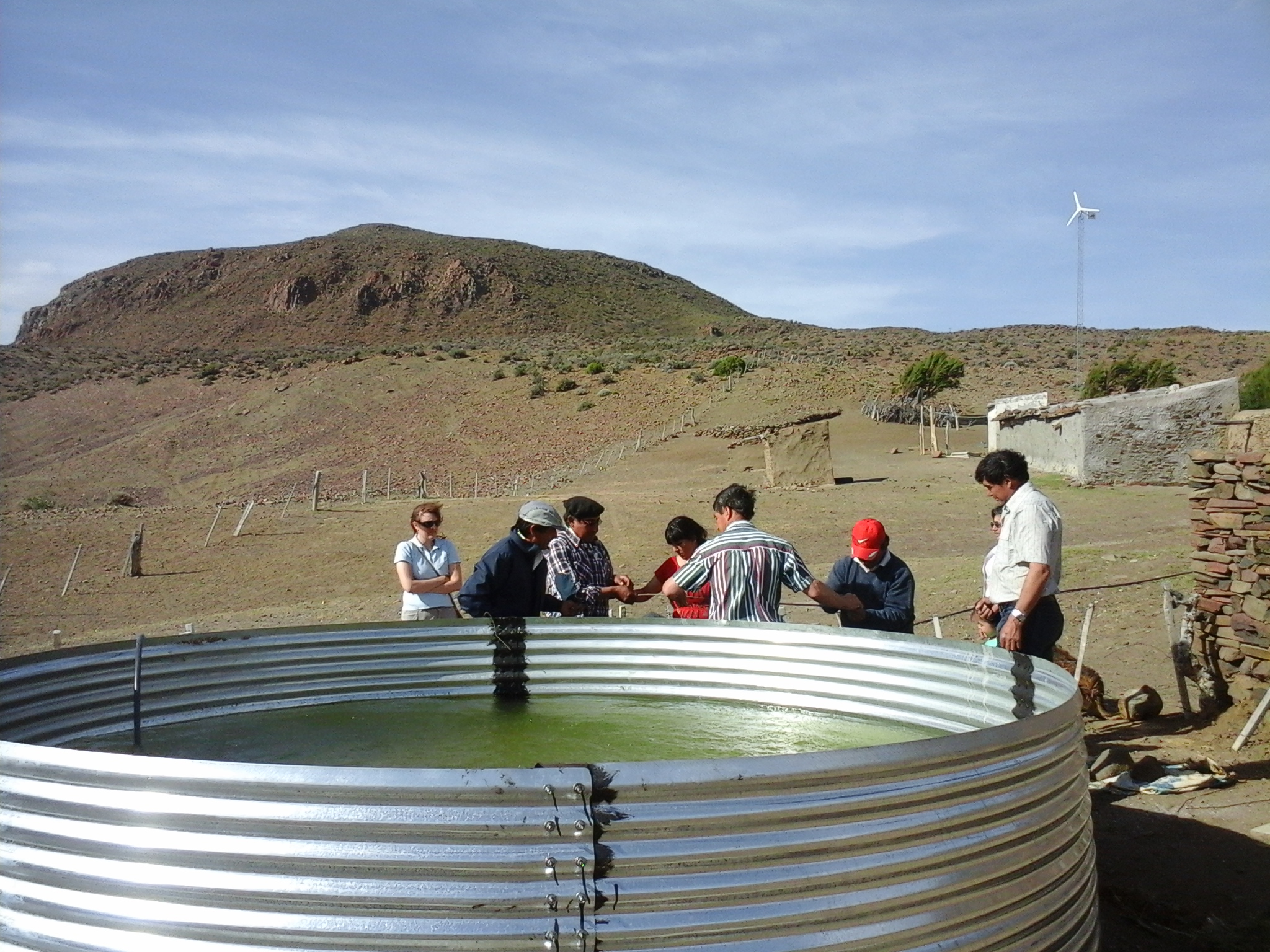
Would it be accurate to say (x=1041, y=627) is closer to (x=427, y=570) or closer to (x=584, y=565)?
(x=584, y=565)

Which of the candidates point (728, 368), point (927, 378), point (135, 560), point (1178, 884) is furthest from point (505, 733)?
point (728, 368)

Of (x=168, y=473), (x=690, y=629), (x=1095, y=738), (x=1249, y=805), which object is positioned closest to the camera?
(x=690, y=629)

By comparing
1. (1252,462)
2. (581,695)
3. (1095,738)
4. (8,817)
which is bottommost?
(1095,738)

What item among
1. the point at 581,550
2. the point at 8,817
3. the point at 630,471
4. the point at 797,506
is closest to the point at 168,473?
the point at 630,471

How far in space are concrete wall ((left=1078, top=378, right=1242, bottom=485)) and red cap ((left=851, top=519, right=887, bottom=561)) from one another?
17.8 m

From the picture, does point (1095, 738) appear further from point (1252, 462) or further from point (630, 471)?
point (630, 471)

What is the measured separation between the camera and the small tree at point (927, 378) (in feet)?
129

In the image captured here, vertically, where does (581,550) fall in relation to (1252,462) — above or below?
below

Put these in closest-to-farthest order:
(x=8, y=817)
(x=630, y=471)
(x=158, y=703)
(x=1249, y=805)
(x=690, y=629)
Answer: (x=8, y=817)
(x=158, y=703)
(x=690, y=629)
(x=1249, y=805)
(x=630, y=471)

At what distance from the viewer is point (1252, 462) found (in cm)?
705

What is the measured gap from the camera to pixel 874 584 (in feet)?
17.3

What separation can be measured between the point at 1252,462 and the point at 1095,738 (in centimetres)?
202

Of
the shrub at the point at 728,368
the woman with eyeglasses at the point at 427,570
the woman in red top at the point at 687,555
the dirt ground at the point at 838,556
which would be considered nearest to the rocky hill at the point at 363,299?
the shrub at the point at 728,368

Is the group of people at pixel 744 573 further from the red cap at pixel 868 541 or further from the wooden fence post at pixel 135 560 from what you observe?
the wooden fence post at pixel 135 560
